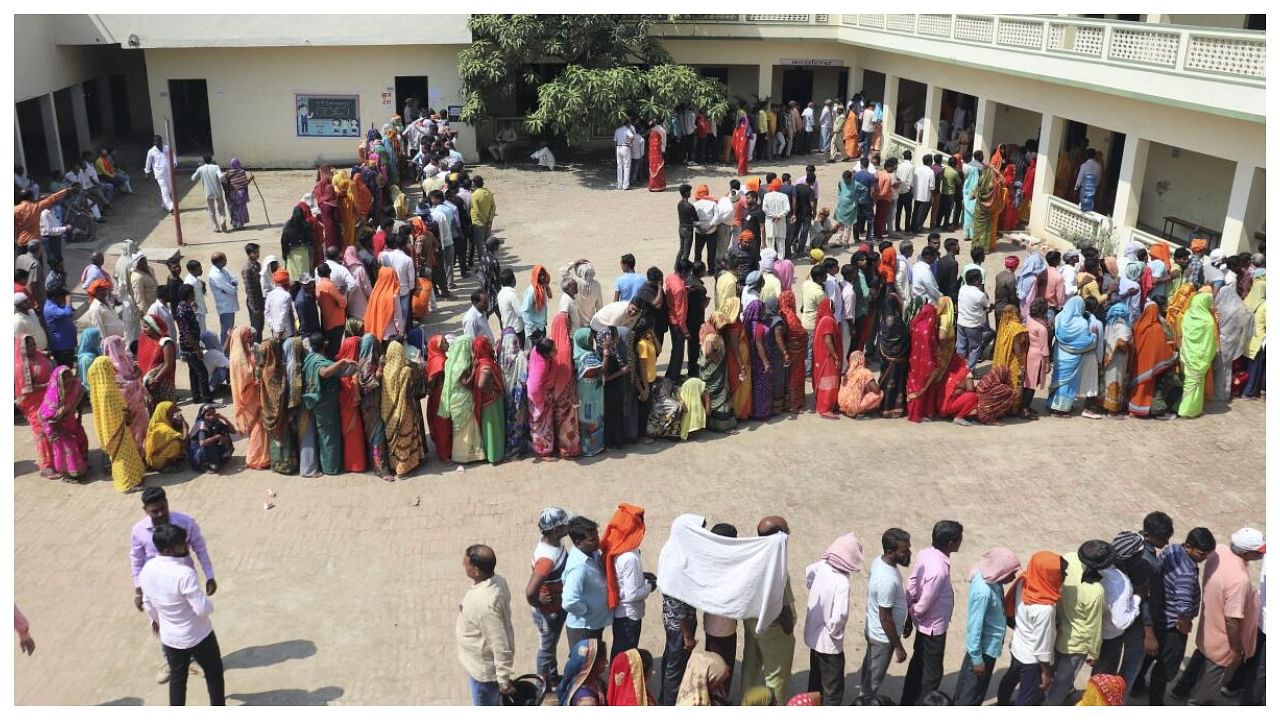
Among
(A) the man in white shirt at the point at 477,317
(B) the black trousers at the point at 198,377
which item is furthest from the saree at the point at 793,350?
(B) the black trousers at the point at 198,377

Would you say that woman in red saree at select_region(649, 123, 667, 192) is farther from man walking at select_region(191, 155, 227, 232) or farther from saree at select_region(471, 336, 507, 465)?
saree at select_region(471, 336, 507, 465)

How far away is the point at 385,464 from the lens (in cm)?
833

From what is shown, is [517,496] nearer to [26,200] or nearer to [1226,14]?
[26,200]

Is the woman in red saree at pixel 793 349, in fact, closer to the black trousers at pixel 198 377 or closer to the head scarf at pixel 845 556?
the head scarf at pixel 845 556

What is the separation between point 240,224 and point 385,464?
1020cm

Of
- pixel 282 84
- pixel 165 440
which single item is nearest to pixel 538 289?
pixel 165 440

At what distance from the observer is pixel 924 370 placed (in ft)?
30.5

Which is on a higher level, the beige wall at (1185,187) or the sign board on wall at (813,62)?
the sign board on wall at (813,62)

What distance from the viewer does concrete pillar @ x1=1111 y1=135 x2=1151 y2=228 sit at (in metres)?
14.6

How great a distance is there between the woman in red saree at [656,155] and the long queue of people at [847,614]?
572 inches

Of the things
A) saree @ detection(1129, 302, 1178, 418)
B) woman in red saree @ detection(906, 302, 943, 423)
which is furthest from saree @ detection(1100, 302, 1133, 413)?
woman in red saree @ detection(906, 302, 943, 423)

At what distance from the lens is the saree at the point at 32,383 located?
8190mm

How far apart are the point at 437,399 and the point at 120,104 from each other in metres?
20.5

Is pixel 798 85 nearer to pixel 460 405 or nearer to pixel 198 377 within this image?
pixel 198 377
